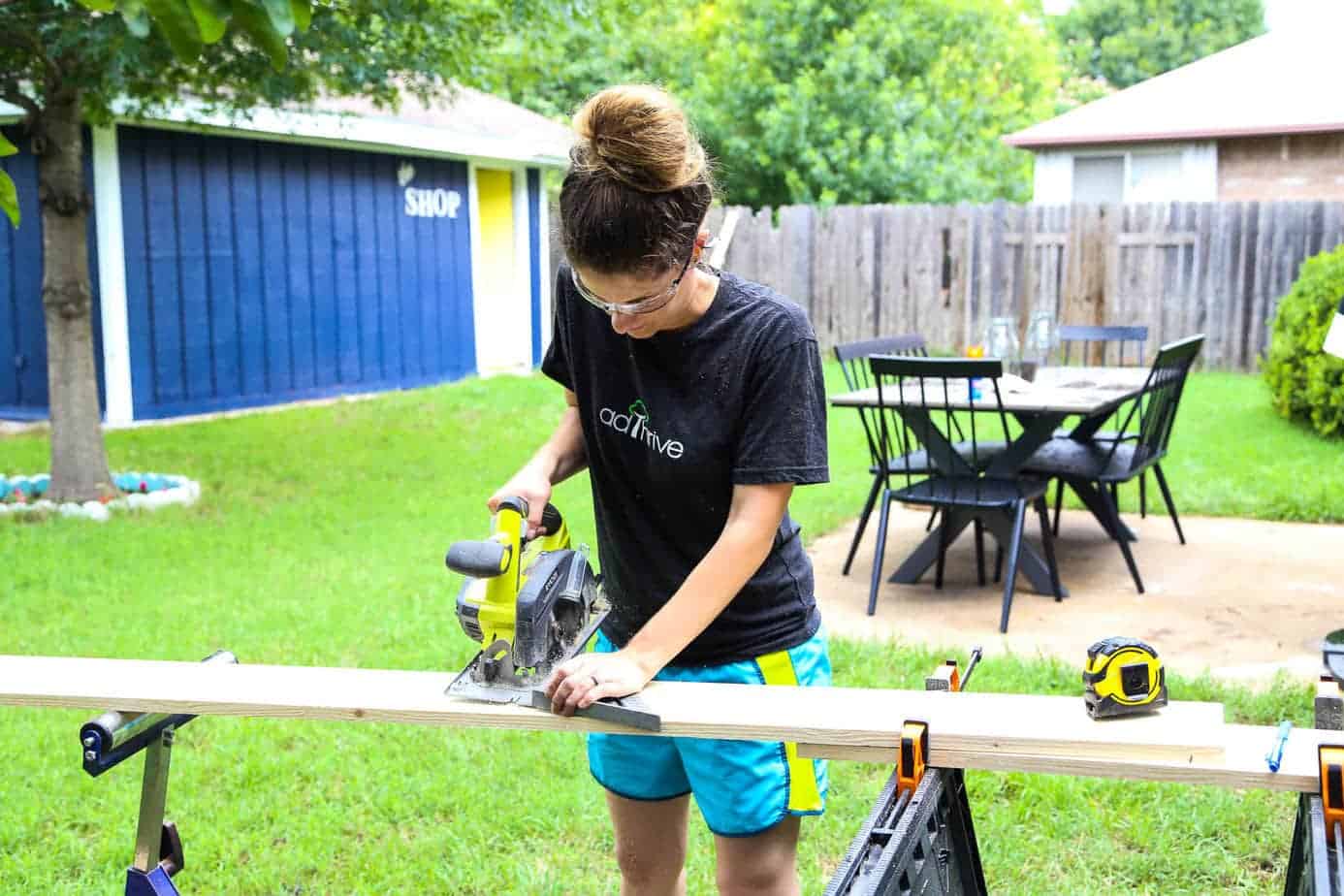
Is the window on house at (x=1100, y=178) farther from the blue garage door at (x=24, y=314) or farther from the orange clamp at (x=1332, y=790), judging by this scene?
the orange clamp at (x=1332, y=790)

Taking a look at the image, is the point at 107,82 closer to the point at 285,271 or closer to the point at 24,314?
the point at 24,314

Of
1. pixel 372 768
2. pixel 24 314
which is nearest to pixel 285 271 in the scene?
pixel 24 314

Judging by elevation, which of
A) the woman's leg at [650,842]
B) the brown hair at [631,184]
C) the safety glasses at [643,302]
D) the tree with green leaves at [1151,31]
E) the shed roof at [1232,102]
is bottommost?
the woman's leg at [650,842]

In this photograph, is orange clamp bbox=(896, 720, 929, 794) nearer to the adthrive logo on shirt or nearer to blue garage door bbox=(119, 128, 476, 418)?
the adthrive logo on shirt

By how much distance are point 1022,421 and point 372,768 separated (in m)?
3.15

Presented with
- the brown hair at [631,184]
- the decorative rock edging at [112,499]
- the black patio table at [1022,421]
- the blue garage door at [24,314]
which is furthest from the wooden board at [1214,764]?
the blue garage door at [24,314]

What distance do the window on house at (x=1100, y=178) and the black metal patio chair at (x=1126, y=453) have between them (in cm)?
1300

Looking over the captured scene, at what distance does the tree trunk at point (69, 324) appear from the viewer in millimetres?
7793

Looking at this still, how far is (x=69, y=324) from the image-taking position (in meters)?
7.91

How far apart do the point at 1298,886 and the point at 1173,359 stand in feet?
14.3

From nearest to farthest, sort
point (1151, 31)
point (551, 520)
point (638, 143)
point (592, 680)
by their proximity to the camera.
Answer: point (638, 143)
point (592, 680)
point (551, 520)
point (1151, 31)

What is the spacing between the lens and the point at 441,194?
1448 cm

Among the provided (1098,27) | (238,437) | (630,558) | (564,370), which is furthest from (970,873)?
(1098,27)

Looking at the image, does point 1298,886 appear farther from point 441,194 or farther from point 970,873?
point 441,194
